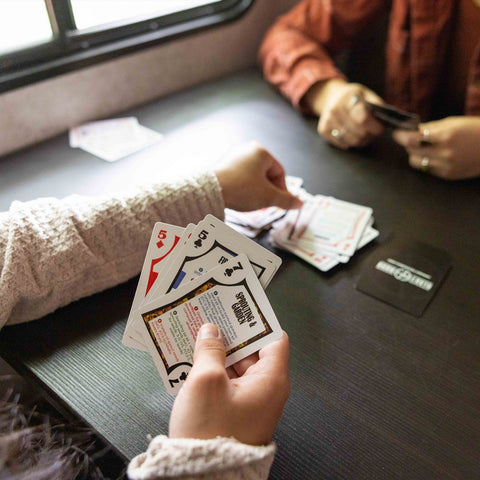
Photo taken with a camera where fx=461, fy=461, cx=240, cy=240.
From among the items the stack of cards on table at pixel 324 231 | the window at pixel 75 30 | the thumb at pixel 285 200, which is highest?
the window at pixel 75 30

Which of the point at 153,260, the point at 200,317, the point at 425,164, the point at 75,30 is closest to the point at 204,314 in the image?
the point at 200,317

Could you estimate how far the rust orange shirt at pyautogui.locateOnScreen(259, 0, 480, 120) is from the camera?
55.5 inches

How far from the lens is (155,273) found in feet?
2.34

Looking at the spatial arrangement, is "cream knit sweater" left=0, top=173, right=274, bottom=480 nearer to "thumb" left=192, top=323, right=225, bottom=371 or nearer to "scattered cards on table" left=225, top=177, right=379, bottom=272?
"scattered cards on table" left=225, top=177, right=379, bottom=272

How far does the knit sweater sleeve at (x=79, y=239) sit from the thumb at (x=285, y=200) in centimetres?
14

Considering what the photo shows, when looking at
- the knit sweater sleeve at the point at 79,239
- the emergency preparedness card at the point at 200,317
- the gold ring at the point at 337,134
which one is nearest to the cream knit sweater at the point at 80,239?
the knit sweater sleeve at the point at 79,239

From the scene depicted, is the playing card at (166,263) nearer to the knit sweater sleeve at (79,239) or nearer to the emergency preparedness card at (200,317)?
the emergency preparedness card at (200,317)

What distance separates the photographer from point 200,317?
68 centimetres

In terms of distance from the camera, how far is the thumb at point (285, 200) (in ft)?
3.33

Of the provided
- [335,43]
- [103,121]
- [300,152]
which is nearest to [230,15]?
[335,43]

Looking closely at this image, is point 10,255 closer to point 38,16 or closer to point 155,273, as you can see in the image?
point 155,273

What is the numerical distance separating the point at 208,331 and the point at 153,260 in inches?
5.8

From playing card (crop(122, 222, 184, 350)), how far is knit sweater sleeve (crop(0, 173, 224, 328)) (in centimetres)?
17

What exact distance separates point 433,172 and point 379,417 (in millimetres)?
773
